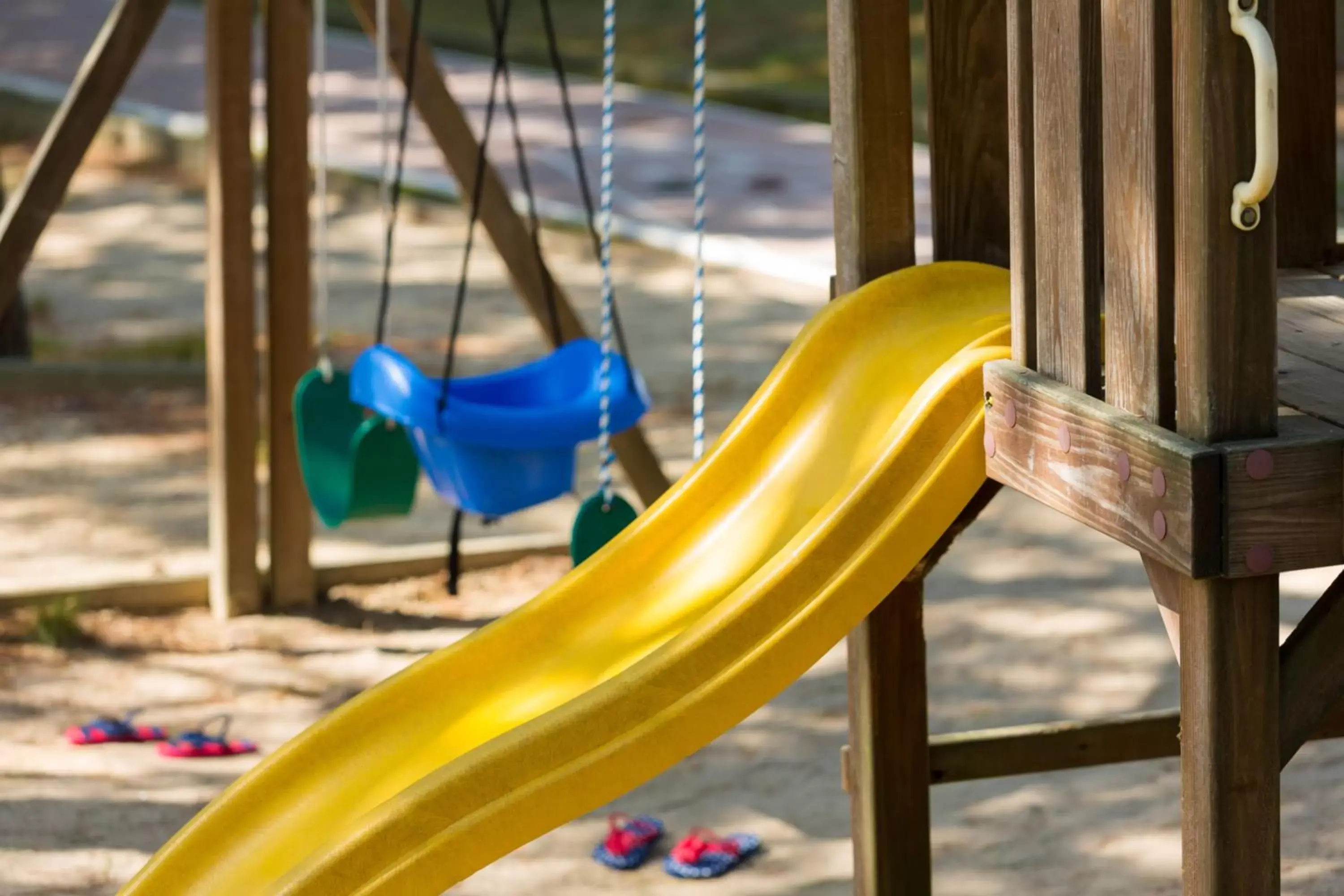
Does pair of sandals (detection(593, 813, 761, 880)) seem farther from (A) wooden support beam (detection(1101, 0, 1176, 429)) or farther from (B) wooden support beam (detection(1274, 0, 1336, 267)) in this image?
(A) wooden support beam (detection(1101, 0, 1176, 429))

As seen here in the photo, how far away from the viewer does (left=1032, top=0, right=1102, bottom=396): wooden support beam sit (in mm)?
2361

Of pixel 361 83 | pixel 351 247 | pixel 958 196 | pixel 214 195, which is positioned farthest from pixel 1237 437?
pixel 361 83

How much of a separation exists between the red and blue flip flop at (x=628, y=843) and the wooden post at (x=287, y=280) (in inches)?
A: 63.0

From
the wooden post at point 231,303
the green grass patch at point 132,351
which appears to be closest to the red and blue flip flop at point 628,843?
the wooden post at point 231,303

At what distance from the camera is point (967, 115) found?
304cm

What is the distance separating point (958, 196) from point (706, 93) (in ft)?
34.2

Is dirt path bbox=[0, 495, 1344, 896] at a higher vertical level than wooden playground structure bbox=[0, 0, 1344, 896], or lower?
lower

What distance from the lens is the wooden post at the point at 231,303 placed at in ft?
16.1

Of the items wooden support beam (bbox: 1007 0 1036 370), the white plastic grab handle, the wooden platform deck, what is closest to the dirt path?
the wooden platform deck

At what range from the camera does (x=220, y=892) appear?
2730 mm

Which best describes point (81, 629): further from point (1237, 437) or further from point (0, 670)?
point (1237, 437)

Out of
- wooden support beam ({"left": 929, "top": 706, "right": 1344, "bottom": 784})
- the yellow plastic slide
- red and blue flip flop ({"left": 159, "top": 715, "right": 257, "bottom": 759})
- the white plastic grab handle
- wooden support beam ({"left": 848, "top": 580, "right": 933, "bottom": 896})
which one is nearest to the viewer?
the white plastic grab handle

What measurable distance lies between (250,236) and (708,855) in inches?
84.6

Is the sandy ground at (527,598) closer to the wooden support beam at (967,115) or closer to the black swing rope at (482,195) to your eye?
the black swing rope at (482,195)
